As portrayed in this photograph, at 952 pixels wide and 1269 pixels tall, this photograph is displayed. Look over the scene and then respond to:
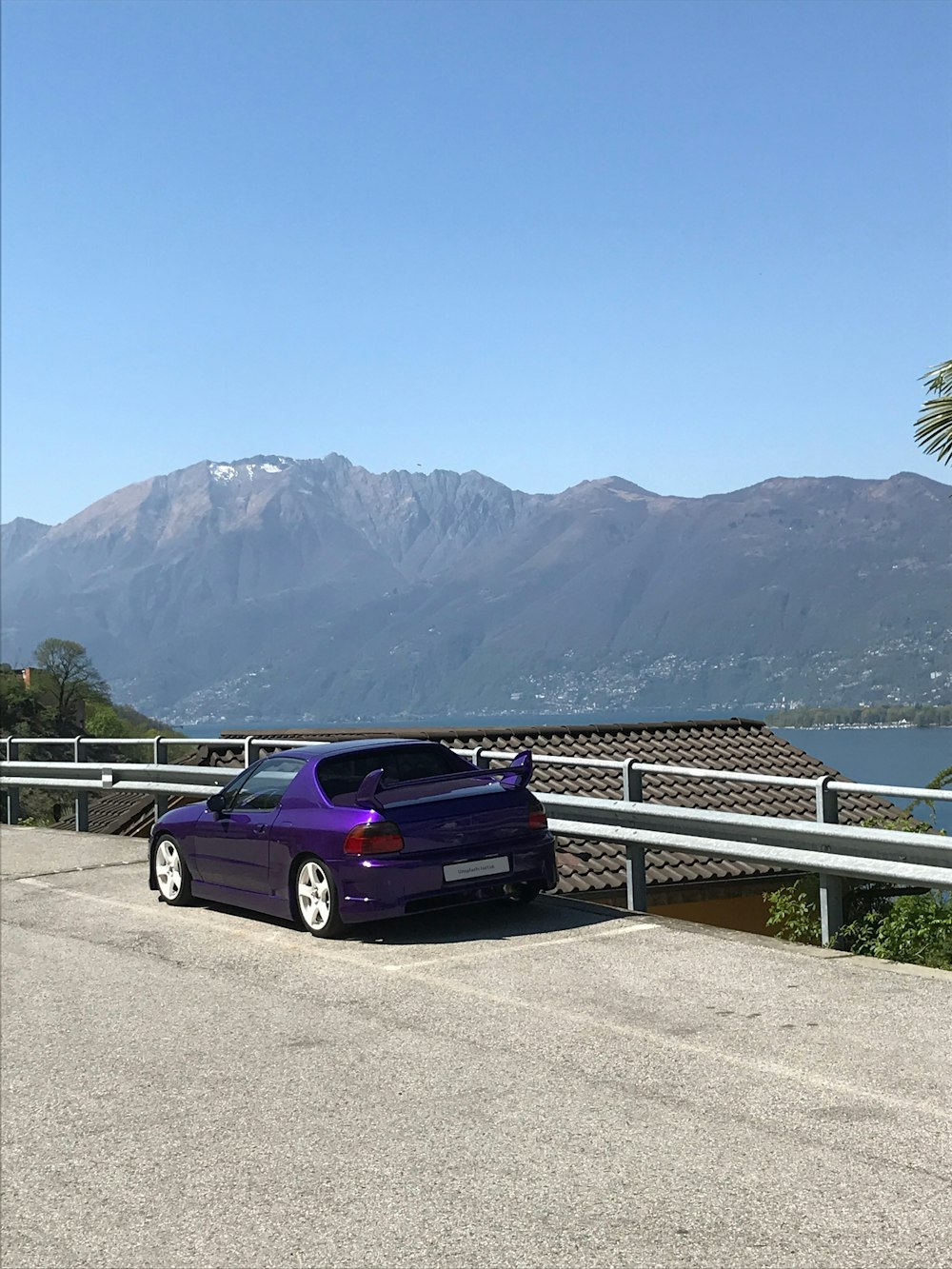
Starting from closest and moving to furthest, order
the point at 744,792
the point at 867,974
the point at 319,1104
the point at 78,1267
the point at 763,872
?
the point at 78,1267
the point at 319,1104
the point at 867,974
the point at 763,872
the point at 744,792

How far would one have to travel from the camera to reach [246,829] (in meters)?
11.0

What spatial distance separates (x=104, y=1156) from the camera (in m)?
6.29

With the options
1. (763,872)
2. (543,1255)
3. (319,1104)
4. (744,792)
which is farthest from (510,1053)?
(744,792)

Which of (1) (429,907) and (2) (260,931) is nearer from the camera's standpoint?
(1) (429,907)

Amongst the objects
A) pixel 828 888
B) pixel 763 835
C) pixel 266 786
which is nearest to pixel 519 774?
pixel 763 835

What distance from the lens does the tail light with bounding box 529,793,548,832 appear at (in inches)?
A: 408

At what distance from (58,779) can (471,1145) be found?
14.5 m

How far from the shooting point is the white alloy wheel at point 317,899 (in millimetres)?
10133

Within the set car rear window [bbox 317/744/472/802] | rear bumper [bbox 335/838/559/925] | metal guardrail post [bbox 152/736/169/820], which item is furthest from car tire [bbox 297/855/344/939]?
metal guardrail post [bbox 152/736/169/820]

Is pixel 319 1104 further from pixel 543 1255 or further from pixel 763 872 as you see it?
pixel 763 872

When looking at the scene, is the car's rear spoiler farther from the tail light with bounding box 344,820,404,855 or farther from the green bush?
the green bush

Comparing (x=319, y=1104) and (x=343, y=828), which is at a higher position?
(x=343, y=828)

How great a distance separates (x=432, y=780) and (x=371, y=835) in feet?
2.59

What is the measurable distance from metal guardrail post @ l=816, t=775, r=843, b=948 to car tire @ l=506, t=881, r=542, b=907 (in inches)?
80.9
